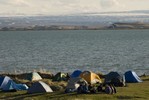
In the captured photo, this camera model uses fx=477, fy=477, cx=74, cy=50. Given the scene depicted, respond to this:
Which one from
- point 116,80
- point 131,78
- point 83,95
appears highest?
point 116,80

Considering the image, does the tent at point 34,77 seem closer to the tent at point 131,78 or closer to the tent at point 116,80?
the tent at point 116,80

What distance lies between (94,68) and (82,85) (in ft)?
103

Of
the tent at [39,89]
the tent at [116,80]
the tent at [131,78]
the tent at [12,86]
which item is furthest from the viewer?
the tent at [131,78]

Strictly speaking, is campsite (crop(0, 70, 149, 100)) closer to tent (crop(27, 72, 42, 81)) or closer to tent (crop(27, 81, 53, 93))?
tent (crop(27, 81, 53, 93))

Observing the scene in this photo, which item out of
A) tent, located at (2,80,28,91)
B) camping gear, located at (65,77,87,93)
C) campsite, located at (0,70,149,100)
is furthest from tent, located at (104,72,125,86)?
tent, located at (2,80,28,91)

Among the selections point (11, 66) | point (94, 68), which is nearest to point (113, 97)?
point (94, 68)

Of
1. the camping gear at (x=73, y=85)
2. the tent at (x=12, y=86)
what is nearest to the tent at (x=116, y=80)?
the camping gear at (x=73, y=85)

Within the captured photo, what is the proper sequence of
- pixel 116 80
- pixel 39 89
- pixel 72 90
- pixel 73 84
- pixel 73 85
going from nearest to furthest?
pixel 72 90 → pixel 39 89 → pixel 73 85 → pixel 73 84 → pixel 116 80

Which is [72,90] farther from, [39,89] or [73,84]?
[39,89]

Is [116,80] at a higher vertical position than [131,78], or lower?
higher

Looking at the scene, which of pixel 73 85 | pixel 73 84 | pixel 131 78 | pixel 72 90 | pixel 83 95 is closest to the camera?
pixel 83 95

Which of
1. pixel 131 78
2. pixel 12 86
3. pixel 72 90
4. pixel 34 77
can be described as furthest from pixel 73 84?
pixel 34 77

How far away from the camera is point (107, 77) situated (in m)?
43.5

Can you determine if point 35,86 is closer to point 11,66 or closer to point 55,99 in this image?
point 55,99
